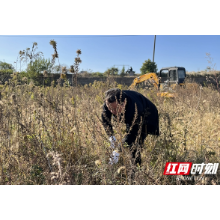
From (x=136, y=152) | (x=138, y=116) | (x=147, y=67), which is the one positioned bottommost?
(x=136, y=152)

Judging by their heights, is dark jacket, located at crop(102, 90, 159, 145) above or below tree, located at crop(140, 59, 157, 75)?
below

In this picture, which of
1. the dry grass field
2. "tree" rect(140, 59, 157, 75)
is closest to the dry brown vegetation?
the dry grass field

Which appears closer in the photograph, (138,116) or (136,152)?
(136,152)

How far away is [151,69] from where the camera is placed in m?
27.0

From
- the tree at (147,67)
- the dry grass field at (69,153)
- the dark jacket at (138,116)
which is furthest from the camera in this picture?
the tree at (147,67)

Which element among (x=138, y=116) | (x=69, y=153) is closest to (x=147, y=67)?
(x=138, y=116)
